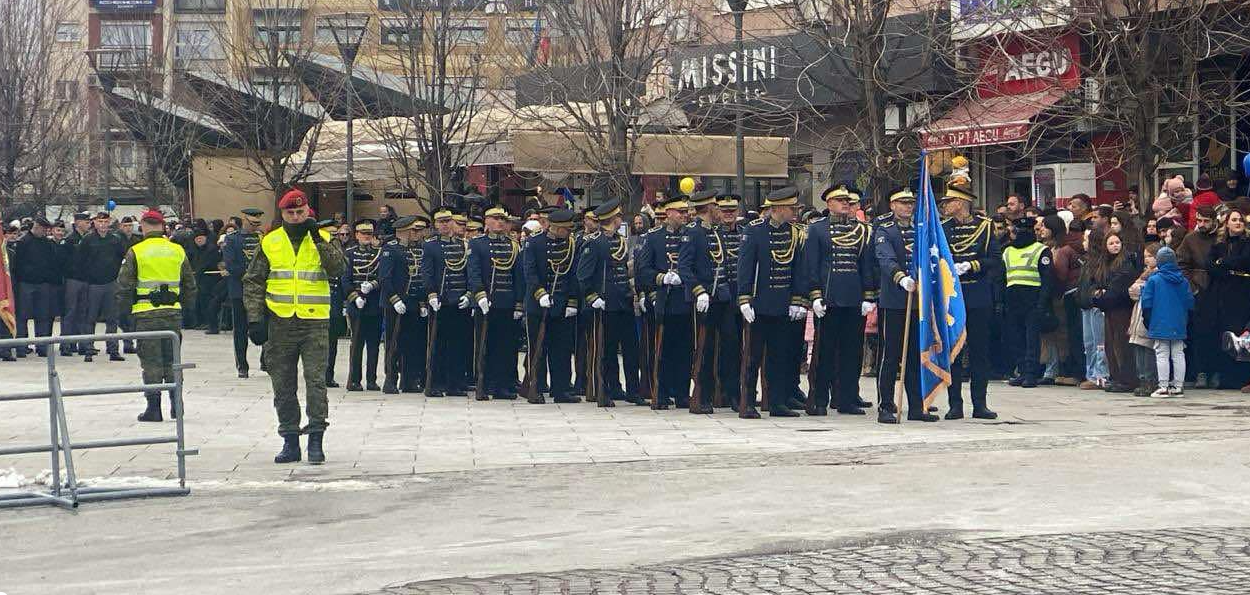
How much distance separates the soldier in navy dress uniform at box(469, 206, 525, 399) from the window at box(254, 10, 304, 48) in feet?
61.9

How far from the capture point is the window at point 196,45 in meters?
45.8

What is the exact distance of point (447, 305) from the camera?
19.2 meters

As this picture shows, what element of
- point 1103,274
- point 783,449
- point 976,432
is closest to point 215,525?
point 783,449

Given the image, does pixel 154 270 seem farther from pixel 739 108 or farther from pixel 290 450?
pixel 739 108

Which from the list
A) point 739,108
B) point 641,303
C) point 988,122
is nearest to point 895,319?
point 641,303

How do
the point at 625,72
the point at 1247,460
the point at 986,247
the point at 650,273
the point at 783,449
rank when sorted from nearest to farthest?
the point at 1247,460, the point at 783,449, the point at 986,247, the point at 650,273, the point at 625,72

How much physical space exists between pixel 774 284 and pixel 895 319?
3.47 ft

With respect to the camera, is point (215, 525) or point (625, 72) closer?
point (215, 525)

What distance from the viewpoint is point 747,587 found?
8250mm

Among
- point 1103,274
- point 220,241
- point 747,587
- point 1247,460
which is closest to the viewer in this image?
point 747,587

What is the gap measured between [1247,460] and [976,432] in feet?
8.68

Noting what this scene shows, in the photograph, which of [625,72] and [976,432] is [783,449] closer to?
[976,432]

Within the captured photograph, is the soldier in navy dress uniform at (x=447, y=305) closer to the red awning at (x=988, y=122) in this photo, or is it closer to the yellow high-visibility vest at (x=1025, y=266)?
the yellow high-visibility vest at (x=1025, y=266)

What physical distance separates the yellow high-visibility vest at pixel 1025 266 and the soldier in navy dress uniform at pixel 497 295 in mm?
4880
